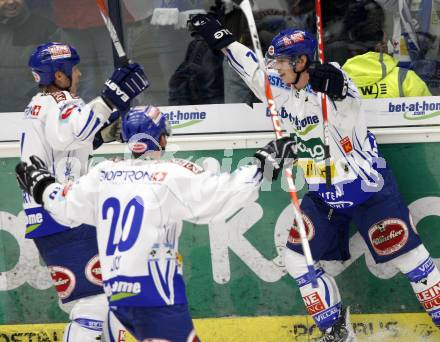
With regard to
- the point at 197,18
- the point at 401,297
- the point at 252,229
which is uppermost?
the point at 197,18

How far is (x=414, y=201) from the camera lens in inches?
233

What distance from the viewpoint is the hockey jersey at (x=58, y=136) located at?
515cm

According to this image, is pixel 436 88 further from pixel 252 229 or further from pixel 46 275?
pixel 46 275

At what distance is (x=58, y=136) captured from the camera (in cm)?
521

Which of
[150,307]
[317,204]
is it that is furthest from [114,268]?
[317,204]

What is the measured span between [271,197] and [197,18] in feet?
3.70

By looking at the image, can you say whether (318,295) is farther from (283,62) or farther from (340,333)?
(283,62)

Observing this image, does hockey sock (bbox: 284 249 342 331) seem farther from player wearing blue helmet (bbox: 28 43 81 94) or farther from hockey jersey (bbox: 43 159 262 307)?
player wearing blue helmet (bbox: 28 43 81 94)

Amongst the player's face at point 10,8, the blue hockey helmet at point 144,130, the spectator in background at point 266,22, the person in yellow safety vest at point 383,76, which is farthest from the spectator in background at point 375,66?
the player's face at point 10,8

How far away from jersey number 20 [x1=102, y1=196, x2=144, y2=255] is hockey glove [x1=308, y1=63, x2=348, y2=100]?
1.30 metres

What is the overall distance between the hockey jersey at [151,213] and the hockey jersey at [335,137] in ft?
3.60

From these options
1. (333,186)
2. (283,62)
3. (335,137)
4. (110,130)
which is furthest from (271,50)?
(110,130)

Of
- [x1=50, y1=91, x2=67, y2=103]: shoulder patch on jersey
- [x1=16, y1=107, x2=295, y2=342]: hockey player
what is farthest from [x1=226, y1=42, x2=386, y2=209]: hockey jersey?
[x1=16, y1=107, x2=295, y2=342]: hockey player

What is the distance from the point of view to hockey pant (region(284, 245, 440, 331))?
221 inches
